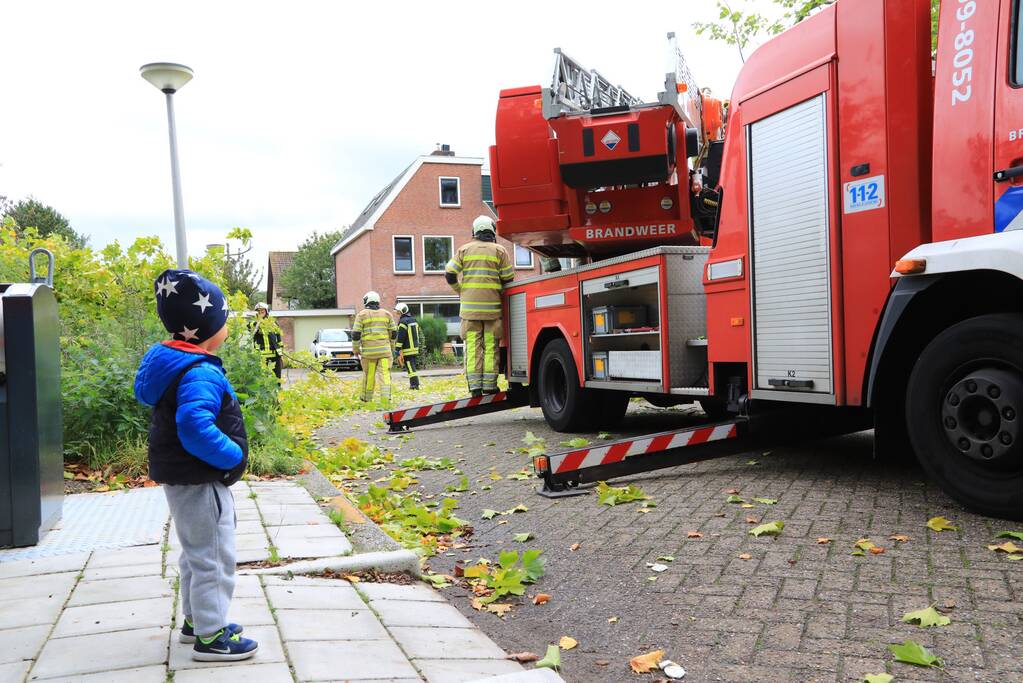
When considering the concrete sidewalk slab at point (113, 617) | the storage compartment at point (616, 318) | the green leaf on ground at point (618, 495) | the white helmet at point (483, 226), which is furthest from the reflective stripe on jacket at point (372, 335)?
the concrete sidewalk slab at point (113, 617)

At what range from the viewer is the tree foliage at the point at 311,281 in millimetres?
57312

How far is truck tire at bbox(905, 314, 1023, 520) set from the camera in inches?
153

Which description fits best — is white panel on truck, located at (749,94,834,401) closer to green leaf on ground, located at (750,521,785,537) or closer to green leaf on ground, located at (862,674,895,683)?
green leaf on ground, located at (750,521,785,537)

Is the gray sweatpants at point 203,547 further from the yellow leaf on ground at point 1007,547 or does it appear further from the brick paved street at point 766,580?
the yellow leaf on ground at point 1007,547

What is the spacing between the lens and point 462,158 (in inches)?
1491

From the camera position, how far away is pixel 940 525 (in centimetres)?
406

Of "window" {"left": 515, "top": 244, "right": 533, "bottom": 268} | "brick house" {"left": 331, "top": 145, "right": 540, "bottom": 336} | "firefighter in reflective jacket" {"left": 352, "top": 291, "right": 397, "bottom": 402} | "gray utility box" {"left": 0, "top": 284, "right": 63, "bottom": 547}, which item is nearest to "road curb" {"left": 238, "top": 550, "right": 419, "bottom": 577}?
"gray utility box" {"left": 0, "top": 284, "right": 63, "bottom": 547}

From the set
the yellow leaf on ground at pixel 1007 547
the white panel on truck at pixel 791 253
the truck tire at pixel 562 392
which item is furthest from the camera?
the truck tire at pixel 562 392

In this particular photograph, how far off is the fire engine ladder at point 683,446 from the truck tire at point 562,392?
242cm

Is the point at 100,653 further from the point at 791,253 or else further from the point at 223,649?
the point at 791,253

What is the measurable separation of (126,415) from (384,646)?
397 centimetres

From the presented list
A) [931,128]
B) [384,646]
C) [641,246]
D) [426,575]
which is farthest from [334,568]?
[641,246]

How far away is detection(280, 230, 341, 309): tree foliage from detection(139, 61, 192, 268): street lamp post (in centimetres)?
4742

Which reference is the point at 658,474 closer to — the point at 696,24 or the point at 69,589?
the point at 69,589
